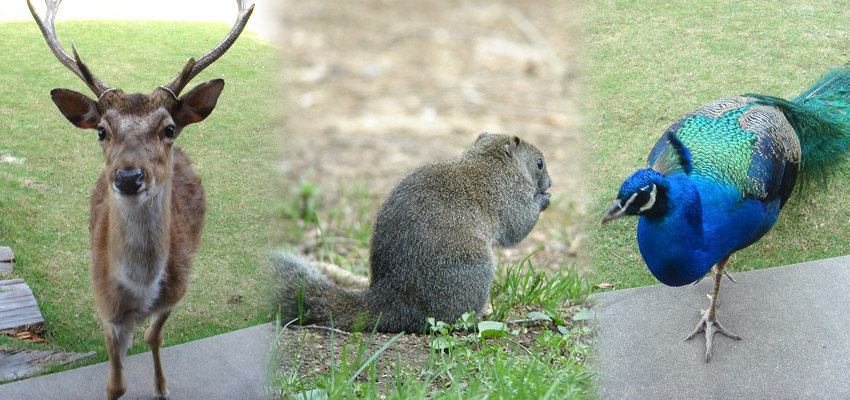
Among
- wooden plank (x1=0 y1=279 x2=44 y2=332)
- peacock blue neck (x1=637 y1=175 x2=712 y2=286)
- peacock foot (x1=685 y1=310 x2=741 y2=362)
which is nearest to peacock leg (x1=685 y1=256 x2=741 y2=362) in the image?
peacock foot (x1=685 y1=310 x2=741 y2=362)

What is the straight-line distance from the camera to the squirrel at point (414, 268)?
9.86 ft

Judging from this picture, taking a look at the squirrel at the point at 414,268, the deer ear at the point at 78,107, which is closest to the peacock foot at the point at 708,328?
the squirrel at the point at 414,268

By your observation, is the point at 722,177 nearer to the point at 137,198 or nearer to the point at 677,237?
the point at 677,237

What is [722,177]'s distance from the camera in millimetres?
3271

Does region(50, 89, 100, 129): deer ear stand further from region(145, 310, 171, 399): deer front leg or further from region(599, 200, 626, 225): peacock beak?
region(599, 200, 626, 225): peacock beak

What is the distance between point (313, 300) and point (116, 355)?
0.92m

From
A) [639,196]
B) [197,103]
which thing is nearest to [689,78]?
[639,196]

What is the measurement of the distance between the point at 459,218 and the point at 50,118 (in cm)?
401

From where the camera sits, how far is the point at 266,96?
5.06 m

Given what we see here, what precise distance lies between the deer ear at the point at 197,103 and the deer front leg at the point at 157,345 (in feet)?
3.16

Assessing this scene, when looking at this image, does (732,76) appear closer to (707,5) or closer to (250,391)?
(707,5)

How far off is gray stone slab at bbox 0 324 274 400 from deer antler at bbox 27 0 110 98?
1.26 meters

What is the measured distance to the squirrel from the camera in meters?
3.00

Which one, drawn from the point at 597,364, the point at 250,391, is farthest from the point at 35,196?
the point at 597,364
